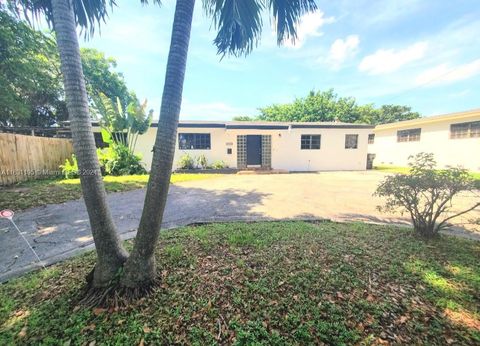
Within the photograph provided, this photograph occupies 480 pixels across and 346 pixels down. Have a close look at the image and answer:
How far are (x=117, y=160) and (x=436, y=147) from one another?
22.7 meters

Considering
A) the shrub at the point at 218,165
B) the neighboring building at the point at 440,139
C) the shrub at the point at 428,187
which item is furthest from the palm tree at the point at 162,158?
the neighboring building at the point at 440,139

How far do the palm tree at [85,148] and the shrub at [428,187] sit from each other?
475 cm

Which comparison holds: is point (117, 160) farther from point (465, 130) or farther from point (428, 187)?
point (465, 130)

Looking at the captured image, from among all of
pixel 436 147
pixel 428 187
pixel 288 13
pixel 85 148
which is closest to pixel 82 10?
pixel 85 148

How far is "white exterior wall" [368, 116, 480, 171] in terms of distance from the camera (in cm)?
1484

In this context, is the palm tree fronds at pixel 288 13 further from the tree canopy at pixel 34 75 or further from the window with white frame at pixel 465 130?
the window with white frame at pixel 465 130

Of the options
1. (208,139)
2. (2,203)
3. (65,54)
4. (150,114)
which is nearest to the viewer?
(65,54)

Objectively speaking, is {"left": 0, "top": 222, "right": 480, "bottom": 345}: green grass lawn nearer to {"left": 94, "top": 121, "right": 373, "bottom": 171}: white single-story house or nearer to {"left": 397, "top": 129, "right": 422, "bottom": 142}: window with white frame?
{"left": 94, "top": 121, "right": 373, "bottom": 171}: white single-story house

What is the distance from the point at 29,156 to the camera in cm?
1025

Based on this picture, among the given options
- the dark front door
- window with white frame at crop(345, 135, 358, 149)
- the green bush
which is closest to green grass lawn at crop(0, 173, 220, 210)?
the green bush

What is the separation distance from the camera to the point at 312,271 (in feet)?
9.98

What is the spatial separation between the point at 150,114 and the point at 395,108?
41699 mm

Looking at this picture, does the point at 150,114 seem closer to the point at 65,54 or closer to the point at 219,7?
the point at 219,7

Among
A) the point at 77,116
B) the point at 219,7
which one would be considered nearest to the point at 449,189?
the point at 219,7
